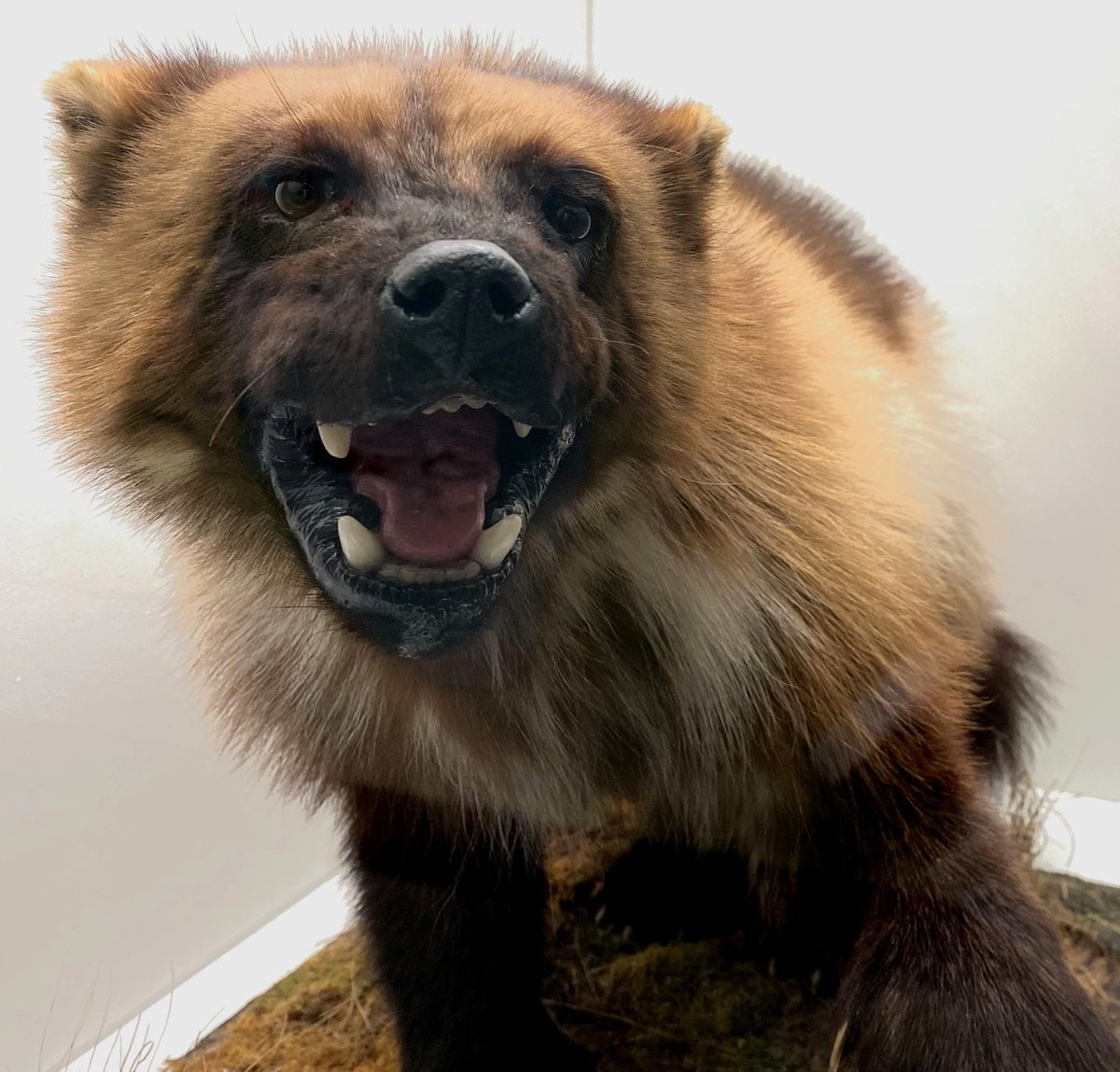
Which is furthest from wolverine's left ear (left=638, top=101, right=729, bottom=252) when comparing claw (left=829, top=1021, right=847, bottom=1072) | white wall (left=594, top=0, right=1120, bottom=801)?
claw (left=829, top=1021, right=847, bottom=1072)

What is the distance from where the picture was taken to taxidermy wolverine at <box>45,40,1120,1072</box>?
0.91 meters

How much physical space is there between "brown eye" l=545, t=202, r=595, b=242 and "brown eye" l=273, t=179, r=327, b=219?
19 cm

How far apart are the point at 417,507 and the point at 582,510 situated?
0.23 m

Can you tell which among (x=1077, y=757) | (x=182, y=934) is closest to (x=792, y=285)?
(x=1077, y=757)

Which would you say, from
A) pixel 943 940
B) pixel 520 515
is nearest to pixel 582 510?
pixel 520 515

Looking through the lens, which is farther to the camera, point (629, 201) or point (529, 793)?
point (529, 793)

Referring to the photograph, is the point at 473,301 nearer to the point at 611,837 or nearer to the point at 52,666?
the point at 52,666

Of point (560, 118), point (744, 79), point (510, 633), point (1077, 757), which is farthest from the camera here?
point (1077, 757)

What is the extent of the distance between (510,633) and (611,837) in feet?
1.97

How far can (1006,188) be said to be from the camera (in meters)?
1.57

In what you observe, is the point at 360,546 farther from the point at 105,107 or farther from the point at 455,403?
the point at 105,107

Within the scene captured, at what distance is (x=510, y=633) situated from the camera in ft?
3.72

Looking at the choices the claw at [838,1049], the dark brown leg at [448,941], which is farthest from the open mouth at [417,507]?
the claw at [838,1049]

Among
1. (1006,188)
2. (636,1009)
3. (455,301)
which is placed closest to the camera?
(455,301)
